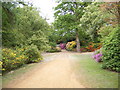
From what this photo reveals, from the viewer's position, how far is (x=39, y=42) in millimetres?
6445

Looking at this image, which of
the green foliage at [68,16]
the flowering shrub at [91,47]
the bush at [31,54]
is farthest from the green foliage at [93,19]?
the flowering shrub at [91,47]

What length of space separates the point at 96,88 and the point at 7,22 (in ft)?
14.4

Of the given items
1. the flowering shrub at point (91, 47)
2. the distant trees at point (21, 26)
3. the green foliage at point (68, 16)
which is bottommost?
the flowering shrub at point (91, 47)

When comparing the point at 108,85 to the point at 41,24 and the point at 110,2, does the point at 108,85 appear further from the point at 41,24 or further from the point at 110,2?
the point at 41,24

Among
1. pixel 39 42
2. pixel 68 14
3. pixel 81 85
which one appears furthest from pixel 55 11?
pixel 81 85

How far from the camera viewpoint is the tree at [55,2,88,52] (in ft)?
36.3

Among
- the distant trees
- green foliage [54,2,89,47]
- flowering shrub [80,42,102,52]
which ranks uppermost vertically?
green foliage [54,2,89,47]

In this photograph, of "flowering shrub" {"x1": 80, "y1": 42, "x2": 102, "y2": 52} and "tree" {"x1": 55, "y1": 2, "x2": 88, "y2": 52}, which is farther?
"flowering shrub" {"x1": 80, "y1": 42, "x2": 102, "y2": 52}

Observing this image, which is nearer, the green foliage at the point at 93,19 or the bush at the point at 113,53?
the bush at the point at 113,53

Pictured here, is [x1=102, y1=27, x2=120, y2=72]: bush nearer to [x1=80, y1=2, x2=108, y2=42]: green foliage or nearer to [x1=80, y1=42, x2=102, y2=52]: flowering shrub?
[x1=80, y1=2, x2=108, y2=42]: green foliage

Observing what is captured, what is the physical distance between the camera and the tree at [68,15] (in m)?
11.1

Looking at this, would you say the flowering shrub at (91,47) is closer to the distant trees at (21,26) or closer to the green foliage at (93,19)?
the green foliage at (93,19)

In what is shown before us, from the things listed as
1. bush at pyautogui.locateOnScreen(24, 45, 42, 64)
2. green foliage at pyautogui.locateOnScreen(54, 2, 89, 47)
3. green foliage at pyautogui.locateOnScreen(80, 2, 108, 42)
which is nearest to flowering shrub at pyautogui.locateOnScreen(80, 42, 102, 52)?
green foliage at pyautogui.locateOnScreen(54, 2, 89, 47)

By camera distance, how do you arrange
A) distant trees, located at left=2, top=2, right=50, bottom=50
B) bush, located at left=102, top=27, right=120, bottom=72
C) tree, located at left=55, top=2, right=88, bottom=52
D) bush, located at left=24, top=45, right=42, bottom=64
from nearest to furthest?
bush, located at left=102, top=27, right=120, bottom=72 → distant trees, located at left=2, top=2, right=50, bottom=50 → bush, located at left=24, top=45, right=42, bottom=64 → tree, located at left=55, top=2, right=88, bottom=52
